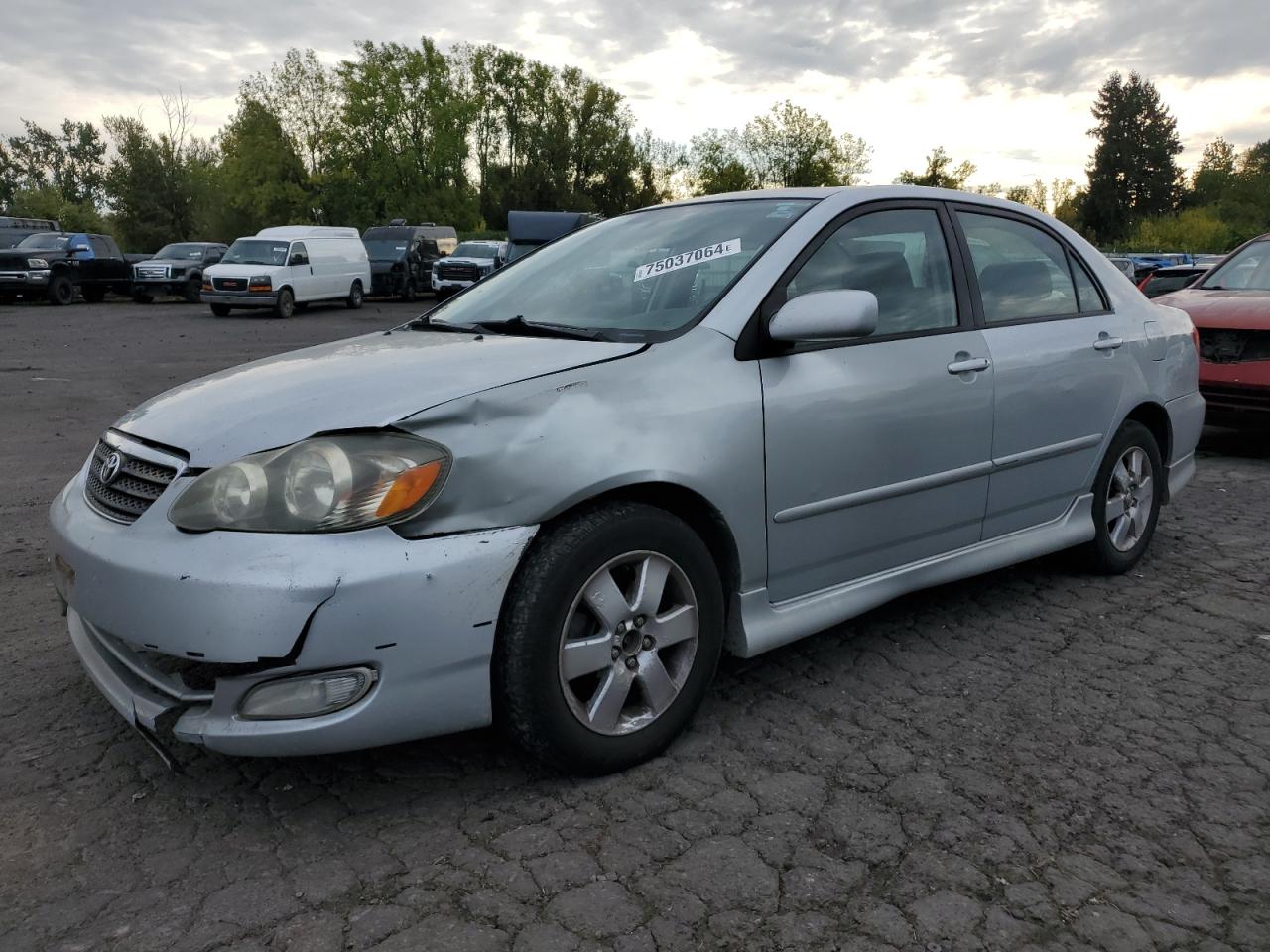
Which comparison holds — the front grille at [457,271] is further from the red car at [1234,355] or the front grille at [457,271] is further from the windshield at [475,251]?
the red car at [1234,355]

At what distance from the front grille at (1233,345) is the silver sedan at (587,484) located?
4028mm

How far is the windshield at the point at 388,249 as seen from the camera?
30812 mm

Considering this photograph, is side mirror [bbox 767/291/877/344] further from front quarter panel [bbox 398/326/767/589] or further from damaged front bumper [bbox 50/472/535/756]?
damaged front bumper [bbox 50/472/535/756]

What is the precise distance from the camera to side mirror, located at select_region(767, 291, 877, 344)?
3.00 metres

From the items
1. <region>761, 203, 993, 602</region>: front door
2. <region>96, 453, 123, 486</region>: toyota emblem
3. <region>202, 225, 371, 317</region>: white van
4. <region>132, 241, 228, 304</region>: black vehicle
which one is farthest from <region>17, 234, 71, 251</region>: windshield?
<region>761, 203, 993, 602</region>: front door

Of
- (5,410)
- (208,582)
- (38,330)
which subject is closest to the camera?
(208,582)

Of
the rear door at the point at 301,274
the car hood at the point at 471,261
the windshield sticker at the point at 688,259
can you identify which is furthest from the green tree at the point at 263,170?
the windshield sticker at the point at 688,259

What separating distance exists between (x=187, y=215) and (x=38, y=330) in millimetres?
45328

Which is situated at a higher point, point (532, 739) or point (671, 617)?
point (671, 617)

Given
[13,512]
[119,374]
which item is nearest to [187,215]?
[119,374]

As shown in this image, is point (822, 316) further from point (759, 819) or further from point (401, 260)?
point (401, 260)

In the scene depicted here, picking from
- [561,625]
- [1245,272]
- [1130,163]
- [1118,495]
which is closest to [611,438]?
[561,625]

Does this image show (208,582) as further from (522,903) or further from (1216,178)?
(1216,178)

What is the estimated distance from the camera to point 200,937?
6.96 feet
